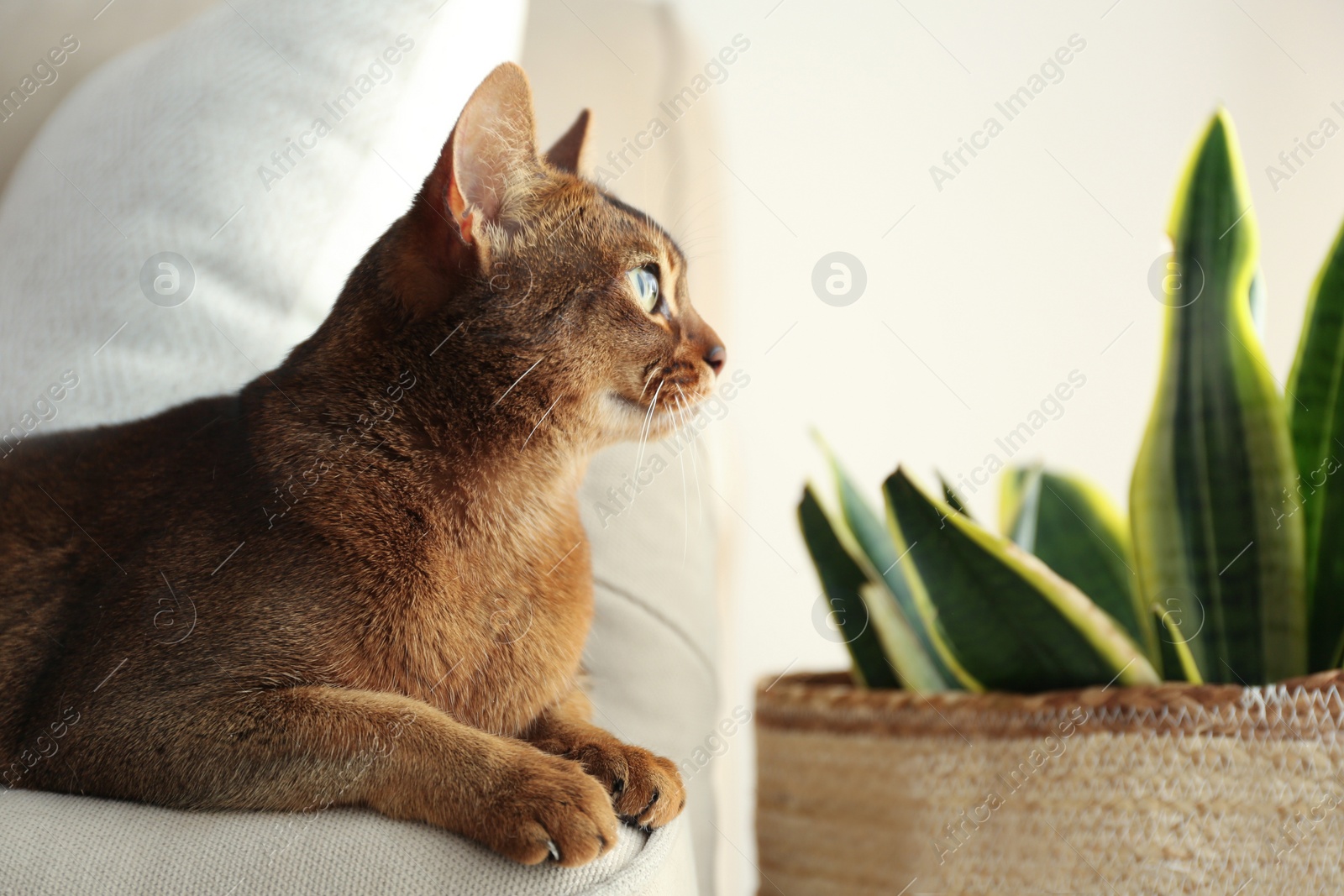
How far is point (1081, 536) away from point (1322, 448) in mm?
221

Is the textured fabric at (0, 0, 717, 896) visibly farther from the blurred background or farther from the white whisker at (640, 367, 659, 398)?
the blurred background

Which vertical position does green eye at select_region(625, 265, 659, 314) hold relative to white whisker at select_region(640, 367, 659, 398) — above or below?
above

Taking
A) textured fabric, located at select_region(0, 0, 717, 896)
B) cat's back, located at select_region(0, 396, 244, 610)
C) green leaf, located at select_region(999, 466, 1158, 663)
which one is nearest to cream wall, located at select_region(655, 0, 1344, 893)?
green leaf, located at select_region(999, 466, 1158, 663)

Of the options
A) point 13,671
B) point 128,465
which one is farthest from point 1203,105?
point 13,671

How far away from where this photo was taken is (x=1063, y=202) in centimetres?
146

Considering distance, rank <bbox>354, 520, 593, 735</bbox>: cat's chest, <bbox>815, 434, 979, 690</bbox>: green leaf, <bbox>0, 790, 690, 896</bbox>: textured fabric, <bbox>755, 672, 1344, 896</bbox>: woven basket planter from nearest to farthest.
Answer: <bbox>0, 790, 690, 896</bbox>: textured fabric → <bbox>354, 520, 593, 735</bbox>: cat's chest → <bbox>755, 672, 1344, 896</bbox>: woven basket planter → <bbox>815, 434, 979, 690</bbox>: green leaf

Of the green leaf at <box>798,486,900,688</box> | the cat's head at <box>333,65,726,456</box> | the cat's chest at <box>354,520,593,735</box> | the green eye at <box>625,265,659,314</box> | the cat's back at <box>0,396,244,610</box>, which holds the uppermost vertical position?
the green eye at <box>625,265,659,314</box>

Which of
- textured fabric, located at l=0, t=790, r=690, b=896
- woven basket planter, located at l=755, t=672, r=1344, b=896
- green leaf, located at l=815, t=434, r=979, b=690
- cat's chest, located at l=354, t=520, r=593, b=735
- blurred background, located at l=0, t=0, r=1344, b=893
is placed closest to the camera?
textured fabric, located at l=0, t=790, r=690, b=896

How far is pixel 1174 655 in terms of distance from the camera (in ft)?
2.45

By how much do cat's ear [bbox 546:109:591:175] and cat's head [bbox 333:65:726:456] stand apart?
0.28 ft

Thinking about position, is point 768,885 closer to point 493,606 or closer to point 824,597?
point 824,597

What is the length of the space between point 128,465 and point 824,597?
0.65 m

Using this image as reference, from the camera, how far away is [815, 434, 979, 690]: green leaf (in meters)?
0.87

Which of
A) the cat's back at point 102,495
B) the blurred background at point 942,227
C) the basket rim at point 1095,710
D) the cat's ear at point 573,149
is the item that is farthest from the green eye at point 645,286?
the blurred background at point 942,227
